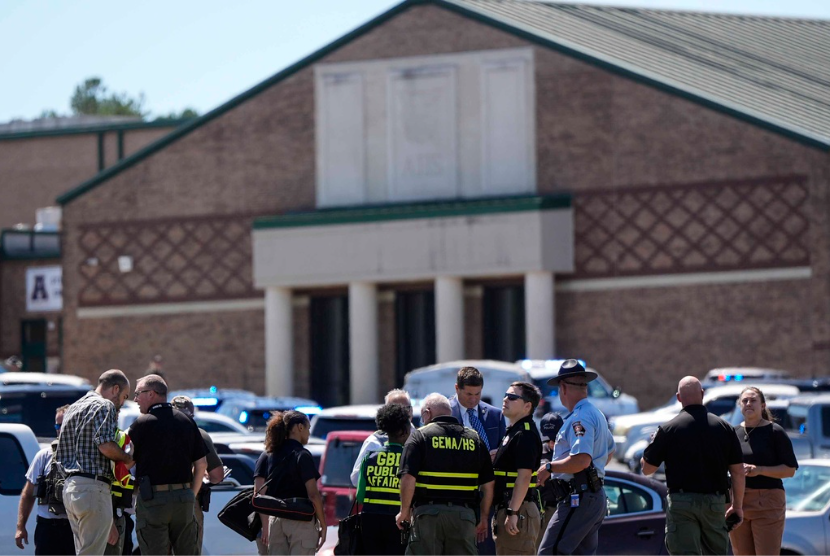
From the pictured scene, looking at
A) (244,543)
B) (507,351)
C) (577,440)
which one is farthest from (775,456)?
(507,351)

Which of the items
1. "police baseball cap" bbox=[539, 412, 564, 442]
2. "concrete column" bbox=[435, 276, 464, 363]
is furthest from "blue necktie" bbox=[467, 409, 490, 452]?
"concrete column" bbox=[435, 276, 464, 363]

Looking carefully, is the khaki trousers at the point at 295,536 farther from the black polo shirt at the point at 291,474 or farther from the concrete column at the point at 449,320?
the concrete column at the point at 449,320

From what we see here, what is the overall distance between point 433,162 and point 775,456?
25688 mm

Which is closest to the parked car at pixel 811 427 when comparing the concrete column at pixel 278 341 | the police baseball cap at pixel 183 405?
the police baseball cap at pixel 183 405

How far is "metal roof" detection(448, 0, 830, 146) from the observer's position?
35.6 meters

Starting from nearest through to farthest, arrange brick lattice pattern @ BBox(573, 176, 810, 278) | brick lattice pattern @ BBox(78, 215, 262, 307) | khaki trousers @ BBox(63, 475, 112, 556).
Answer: khaki trousers @ BBox(63, 475, 112, 556), brick lattice pattern @ BBox(573, 176, 810, 278), brick lattice pattern @ BBox(78, 215, 262, 307)

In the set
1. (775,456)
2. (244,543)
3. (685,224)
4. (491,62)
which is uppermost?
(491,62)

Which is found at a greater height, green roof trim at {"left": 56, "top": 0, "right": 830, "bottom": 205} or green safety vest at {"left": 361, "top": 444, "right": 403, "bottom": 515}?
green roof trim at {"left": 56, "top": 0, "right": 830, "bottom": 205}

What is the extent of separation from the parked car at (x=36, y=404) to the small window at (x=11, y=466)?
2933 millimetres

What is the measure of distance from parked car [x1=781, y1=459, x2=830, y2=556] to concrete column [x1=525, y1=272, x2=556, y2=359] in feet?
68.1

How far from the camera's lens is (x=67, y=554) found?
452 inches

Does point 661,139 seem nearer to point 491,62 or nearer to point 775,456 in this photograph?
point 491,62

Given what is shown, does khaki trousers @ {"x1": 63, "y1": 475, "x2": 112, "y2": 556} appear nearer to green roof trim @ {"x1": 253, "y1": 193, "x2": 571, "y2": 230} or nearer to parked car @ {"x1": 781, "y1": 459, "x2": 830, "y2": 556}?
parked car @ {"x1": 781, "y1": 459, "x2": 830, "y2": 556}

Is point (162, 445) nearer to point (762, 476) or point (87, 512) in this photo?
point (87, 512)
